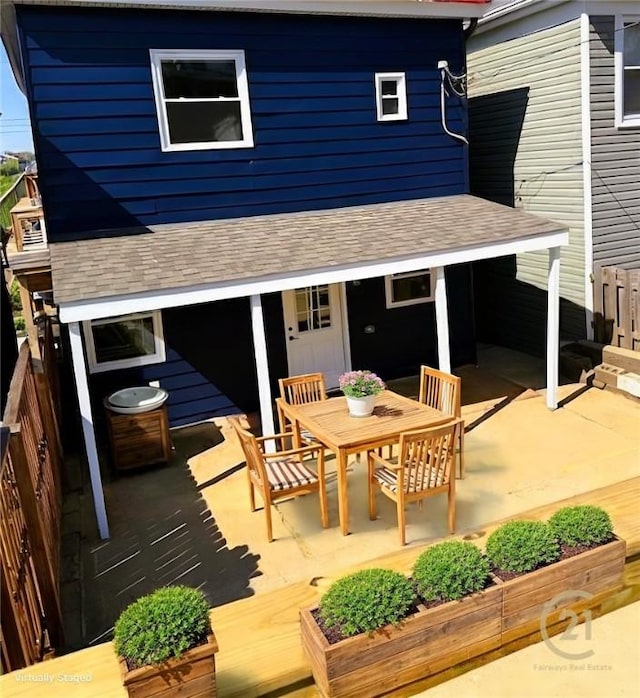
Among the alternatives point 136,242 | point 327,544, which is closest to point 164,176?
point 136,242

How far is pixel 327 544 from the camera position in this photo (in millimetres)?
5133

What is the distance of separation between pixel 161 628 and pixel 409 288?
7245 millimetres

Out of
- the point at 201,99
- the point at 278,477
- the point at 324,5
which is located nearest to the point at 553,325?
the point at 278,477

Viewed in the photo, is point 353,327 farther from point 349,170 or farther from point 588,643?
point 588,643

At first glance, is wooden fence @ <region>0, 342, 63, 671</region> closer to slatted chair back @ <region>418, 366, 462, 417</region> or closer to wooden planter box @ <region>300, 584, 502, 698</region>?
wooden planter box @ <region>300, 584, 502, 698</region>

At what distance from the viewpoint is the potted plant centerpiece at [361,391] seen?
562 centimetres

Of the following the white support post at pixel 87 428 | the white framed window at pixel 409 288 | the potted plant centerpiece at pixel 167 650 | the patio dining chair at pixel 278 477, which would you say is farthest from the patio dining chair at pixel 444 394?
the potted plant centerpiece at pixel 167 650

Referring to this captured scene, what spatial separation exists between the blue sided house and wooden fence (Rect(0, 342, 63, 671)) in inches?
31.6

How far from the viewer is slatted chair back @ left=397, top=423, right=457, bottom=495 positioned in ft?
15.5

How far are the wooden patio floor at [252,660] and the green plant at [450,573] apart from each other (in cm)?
35

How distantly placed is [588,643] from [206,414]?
19.7ft

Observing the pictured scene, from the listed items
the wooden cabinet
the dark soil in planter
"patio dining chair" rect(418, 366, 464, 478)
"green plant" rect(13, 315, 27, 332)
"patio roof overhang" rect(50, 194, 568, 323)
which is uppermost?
"patio roof overhang" rect(50, 194, 568, 323)

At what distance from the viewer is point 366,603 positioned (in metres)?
2.61

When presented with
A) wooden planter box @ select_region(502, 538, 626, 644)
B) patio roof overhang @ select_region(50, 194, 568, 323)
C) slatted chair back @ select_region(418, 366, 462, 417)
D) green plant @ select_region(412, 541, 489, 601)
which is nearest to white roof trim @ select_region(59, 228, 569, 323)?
patio roof overhang @ select_region(50, 194, 568, 323)
